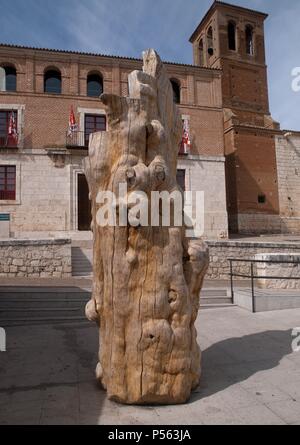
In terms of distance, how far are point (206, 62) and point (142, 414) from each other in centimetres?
3036

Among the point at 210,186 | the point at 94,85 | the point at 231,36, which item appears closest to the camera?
the point at 210,186

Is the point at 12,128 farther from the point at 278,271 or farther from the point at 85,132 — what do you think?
the point at 278,271

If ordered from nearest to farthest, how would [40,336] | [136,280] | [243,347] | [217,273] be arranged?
[136,280] < [243,347] < [40,336] < [217,273]

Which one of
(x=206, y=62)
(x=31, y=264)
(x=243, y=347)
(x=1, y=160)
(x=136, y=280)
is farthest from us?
(x=206, y=62)

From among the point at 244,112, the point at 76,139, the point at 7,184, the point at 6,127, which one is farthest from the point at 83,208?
the point at 244,112

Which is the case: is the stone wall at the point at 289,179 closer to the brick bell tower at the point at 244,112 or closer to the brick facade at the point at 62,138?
the brick bell tower at the point at 244,112

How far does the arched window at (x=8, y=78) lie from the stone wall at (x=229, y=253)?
13.3 m

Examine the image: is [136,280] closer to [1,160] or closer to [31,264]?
[31,264]

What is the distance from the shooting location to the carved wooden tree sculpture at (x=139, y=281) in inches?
122

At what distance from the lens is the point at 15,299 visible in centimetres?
734

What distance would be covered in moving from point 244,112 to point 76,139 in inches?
540

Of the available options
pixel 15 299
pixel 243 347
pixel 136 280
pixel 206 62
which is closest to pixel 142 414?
pixel 136 280

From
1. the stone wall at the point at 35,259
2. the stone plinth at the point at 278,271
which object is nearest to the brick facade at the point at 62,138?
the stone wall at the point at 35,259

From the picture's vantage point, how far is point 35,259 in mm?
11297
